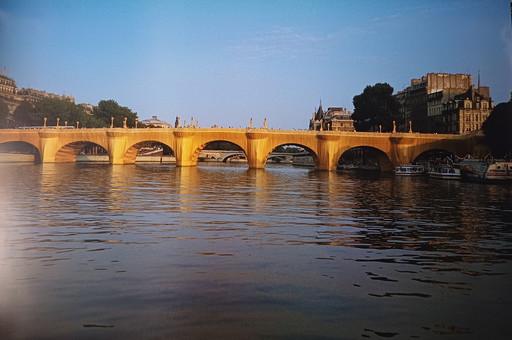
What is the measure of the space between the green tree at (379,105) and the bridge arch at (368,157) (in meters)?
6.29

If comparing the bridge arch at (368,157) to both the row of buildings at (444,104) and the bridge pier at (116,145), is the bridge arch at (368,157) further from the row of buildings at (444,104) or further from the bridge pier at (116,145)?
the bridge pier at (116,145)

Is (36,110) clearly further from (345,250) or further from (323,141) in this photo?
(345,250)

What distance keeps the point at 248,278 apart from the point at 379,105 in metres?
80.8

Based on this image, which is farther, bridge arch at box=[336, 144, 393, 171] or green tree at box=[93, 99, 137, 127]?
green tree at box=[93, 99, 137, 127]

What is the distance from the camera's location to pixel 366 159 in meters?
92.9

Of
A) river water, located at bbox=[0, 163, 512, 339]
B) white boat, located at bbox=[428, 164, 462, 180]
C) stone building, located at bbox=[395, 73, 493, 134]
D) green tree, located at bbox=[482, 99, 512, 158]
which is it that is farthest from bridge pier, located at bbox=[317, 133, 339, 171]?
river water, located at bbox=[0, 163, 512, 339]

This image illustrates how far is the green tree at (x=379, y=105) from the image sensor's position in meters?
82.4

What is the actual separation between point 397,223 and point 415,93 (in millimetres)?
102599

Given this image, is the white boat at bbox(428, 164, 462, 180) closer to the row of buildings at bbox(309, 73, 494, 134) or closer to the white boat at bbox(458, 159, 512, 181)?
the white boat at bbox(458, 159, 512, 181)

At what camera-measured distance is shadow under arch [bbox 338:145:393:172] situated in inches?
2758

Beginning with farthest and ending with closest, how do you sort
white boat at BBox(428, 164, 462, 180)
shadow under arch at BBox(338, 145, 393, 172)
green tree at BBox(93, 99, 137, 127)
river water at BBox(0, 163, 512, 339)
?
green tree at BBox(93, 99, 137, 127) → shadow under arch at BBox(338, 145, 393, 172) → white boat at BBox(428, 164, 462, 180) → river water at BBox(0, 163, 512, 339)

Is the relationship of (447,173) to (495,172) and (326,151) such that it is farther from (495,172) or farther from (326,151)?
(326,151)

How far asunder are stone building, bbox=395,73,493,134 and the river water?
77.8 meters

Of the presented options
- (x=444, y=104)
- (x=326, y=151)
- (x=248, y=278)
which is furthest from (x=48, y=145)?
(x=444, y=104)
